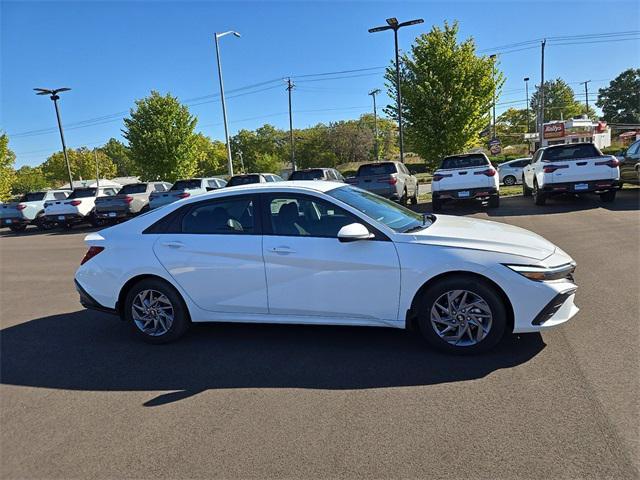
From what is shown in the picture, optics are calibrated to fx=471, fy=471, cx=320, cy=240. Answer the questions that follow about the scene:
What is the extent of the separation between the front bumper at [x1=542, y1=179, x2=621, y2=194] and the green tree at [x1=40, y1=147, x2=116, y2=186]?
326ft

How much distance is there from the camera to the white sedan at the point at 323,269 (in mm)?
3857

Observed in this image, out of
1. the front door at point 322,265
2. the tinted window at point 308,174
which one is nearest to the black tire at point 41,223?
the tinted window at point 308,174

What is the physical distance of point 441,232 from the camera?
420cm

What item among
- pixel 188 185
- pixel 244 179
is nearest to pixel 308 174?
pixel 244 179

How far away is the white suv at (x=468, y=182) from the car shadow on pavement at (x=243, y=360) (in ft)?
31.9

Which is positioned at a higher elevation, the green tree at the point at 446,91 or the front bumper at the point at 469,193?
the green tree at the point at 446,91

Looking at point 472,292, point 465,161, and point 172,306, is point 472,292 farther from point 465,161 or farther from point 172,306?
point 465,161

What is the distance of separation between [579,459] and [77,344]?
460 centimetres

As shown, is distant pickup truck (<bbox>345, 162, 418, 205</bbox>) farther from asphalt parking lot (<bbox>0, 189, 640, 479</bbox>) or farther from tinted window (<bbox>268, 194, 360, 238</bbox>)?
tinted window (<bbox>268, 194, 360, 238</bbox>)

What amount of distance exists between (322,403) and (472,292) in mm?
1515

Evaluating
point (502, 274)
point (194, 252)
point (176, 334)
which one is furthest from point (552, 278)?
point (176, 334)

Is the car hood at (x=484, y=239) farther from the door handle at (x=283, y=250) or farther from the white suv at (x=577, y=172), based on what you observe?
the white suv at (x=577, y=172)

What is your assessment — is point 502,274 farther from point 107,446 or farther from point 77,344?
point 77,344

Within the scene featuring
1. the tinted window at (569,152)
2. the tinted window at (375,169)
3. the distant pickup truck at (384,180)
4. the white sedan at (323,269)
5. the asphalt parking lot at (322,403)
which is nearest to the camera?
the asphalt parking lot at (322,403)
